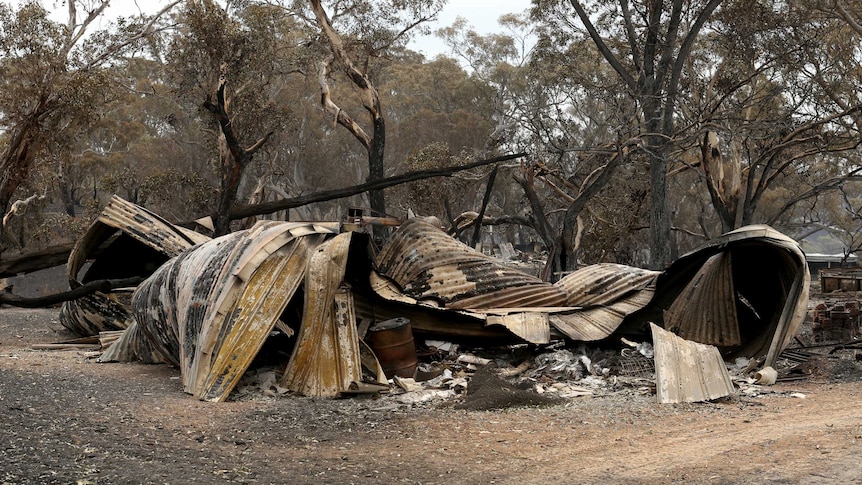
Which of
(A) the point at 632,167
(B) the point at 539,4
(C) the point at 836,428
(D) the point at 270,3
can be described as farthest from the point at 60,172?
(C) the point at 836,428

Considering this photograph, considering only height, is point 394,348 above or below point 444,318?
below

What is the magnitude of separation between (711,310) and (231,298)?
5.27m

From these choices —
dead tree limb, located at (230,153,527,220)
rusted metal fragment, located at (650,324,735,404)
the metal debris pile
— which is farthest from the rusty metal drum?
dead tree limb, located at (230,153,527,220)

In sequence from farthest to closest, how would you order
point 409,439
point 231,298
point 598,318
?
point 598,318, point 231,298, point 409,439

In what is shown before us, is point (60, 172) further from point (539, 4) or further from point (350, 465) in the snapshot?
point (350, 465)

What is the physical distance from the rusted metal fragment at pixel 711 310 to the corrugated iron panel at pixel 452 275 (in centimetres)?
145

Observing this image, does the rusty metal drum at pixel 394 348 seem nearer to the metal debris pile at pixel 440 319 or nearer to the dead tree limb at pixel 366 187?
the metal debris pile at pixel 440 319

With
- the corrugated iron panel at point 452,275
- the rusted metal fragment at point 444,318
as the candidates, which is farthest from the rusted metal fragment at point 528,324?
the corrugated iron panel at point 452,275

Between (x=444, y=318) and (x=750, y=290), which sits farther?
(x=750, y=290)

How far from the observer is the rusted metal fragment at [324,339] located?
756 centimetres

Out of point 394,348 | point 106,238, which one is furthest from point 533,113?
point 394,348

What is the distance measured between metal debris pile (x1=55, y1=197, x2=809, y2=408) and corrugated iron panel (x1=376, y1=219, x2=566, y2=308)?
0.06ft

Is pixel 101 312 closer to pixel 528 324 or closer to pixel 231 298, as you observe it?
pixel 231 298

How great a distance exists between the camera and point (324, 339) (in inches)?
303
